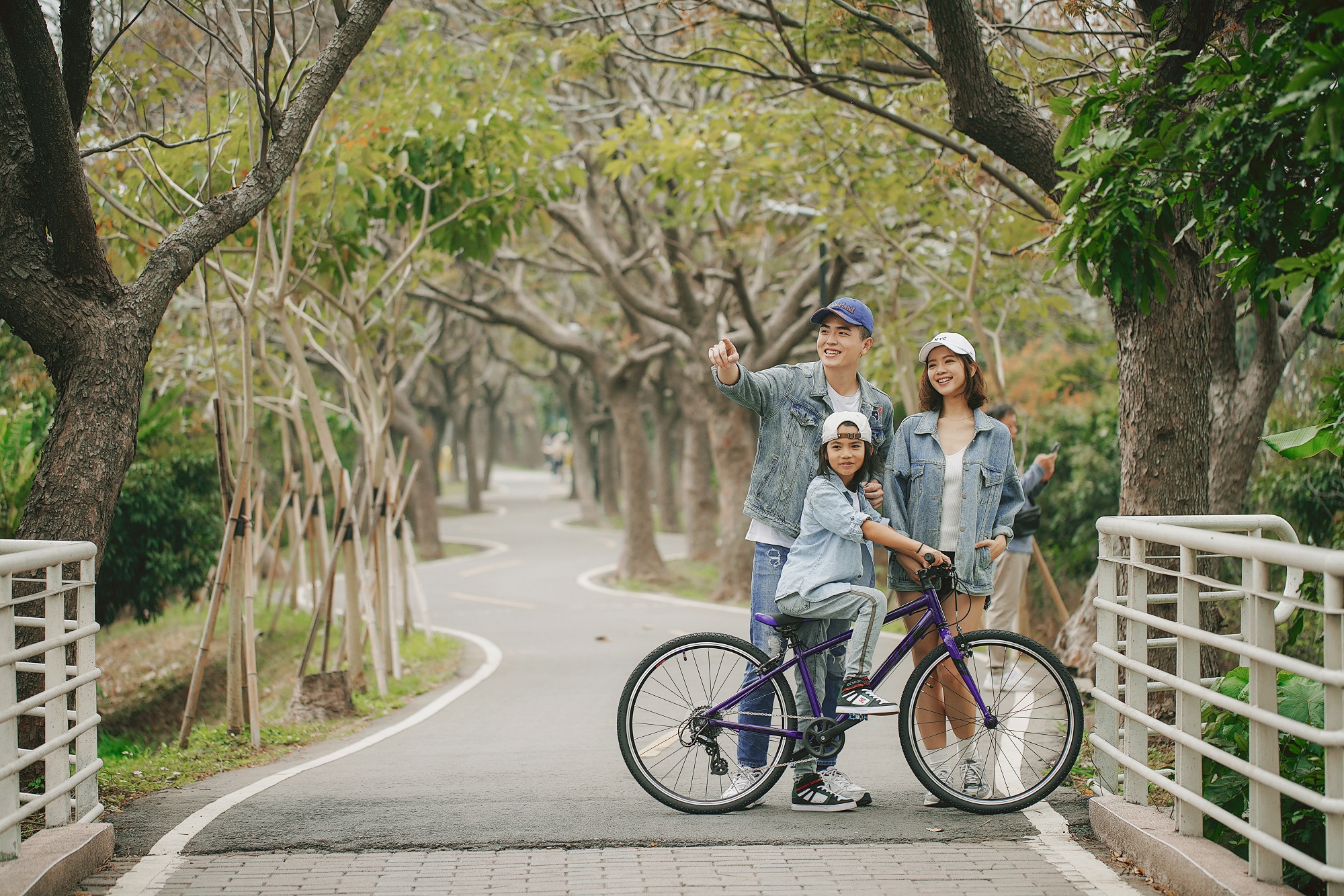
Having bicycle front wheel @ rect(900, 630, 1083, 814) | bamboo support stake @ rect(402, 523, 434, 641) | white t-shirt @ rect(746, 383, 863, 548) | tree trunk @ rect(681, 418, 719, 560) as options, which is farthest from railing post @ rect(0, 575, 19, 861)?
tree trunk @ rect(681, 418, 719, 560)

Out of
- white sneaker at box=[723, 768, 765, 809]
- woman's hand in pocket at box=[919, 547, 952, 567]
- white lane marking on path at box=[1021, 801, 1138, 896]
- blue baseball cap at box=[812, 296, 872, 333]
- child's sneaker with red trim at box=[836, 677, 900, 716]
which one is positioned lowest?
white lane marking on path at box=[1021, 801, 1138, 896]

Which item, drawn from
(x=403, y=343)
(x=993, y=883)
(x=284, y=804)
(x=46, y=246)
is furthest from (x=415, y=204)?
(x=993, y=883)

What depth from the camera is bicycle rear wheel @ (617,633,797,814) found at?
4773 millimetres

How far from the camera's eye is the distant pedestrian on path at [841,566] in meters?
4.67

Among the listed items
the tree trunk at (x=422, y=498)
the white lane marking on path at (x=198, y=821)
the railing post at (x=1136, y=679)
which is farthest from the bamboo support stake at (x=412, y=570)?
the tree trunk at (x=422, y=498)

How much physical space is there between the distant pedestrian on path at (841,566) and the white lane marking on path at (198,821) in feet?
8.05

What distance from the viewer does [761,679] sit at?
4.82m

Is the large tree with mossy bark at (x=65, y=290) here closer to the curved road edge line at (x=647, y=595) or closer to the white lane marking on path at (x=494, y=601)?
the curved road edge line at (x=647, y=595)

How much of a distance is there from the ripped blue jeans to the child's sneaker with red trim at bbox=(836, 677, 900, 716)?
174 mm

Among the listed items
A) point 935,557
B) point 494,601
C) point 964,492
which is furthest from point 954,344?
point 494,601

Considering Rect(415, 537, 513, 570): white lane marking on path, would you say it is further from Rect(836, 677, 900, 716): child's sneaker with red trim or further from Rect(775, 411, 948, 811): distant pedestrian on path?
Rect(836, 677, 900, 716): child's sneaker with red trim

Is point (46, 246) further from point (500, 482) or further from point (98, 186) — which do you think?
point (500, 482)

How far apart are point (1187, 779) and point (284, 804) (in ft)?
12.0

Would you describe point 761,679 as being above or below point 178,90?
below
